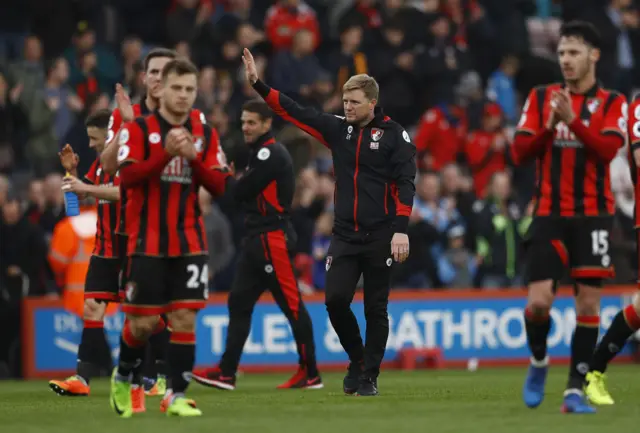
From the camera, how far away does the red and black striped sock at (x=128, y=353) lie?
8961mm

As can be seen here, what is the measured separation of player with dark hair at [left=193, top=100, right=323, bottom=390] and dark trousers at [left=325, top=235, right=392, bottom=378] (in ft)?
4.37

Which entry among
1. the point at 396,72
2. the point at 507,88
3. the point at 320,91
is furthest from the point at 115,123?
the point at 507,88

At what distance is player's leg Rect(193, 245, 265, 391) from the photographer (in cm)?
1228

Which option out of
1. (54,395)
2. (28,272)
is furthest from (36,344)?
(54,395)

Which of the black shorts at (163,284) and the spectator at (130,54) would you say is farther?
the spectator at (130,54)

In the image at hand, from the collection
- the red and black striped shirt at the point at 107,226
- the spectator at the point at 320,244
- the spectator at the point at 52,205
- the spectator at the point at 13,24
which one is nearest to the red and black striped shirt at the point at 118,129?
the red and black striped shirt at the point at 107,226

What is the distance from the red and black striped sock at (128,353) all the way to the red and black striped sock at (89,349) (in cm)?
259

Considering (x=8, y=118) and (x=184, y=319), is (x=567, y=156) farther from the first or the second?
(x=8, y=118)

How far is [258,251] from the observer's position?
12.4m

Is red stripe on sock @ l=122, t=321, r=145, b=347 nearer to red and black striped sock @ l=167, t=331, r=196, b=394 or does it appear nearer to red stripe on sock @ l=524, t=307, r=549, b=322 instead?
red and black striped sock @ l=167, t=331, r=196, b=394

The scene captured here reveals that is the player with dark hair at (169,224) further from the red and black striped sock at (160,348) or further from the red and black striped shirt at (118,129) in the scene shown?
the red and black striped sock at (160,348)

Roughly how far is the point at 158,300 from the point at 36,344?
7361 millimetres

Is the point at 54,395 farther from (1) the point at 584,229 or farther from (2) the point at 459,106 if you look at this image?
(2) the point at 459,106

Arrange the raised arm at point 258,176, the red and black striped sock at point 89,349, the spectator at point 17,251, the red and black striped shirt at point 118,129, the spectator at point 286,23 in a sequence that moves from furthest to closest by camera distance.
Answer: the spectator at point 286,23 < the spectator at point 17,251 < the raised arm at point 258,176 < the red and black striped sock at point 89,349 < the red and black striped shirt at point 118,129
